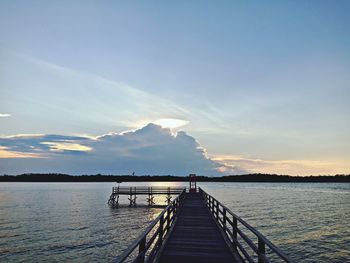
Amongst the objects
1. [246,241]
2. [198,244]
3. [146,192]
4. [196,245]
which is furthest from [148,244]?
[146,192]

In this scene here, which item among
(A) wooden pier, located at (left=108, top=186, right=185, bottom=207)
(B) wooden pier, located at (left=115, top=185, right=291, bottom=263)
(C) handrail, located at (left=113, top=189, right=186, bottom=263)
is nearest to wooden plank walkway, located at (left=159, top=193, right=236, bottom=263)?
(B) wooden pier, located at (left=115, top=185, right=291, bottom=263)

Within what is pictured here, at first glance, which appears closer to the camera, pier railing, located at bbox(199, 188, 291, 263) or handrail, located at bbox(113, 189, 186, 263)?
handrail, located at bbox(113, 189, 186, 263)

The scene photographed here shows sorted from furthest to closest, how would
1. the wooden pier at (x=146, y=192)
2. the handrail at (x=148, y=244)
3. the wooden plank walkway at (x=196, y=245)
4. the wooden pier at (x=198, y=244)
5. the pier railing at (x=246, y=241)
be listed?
the wooden pier at (x=146, y=192) → the wooden plank walkway at (x=196, y=245) → the wooden pier at (x=198, y=244) → the pier railing at (x=246, y=241) → the handrail at (x=148, y=244)

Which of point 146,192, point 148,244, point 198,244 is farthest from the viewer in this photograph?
point 146,192

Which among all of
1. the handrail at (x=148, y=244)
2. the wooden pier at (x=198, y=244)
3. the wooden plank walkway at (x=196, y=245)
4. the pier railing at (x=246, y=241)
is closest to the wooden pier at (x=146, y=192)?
the handrail at (x=148, y=244)

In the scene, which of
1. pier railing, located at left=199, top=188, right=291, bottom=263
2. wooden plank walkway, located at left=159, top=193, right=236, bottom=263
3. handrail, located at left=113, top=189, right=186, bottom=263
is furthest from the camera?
wooden plank walkway, located at left=159, top=193, right=236, bottom=263

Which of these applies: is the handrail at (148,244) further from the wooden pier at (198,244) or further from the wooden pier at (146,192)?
the wooden pier at (146,192)

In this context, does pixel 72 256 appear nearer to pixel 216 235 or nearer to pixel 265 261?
pixel 216 235

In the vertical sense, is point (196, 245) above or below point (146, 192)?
above

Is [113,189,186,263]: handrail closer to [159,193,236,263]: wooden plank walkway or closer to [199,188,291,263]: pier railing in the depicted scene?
[159,193,236,263]: wooden plank walkway

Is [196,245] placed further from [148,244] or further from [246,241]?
[148,244]

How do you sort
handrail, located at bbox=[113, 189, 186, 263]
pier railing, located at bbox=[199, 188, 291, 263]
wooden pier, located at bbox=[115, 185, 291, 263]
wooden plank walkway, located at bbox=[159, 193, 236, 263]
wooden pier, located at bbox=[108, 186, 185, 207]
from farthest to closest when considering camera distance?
wooden pier, located at bbox=[108, 186, 185, 207] → wooden plank walkway, located at bbox=[159, 193, 236, 263] → wooden pier, located at bbox=[115, 185, 291, 263] → pier railing, located at bbox=[199, 188, 291, 263] → handrail, located at bbox=[113, 189, 186, 263]

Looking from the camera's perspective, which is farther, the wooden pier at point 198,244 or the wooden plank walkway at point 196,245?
the wooden plank walkway at point 196,245

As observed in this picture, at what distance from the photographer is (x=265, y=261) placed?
5.05 meters
